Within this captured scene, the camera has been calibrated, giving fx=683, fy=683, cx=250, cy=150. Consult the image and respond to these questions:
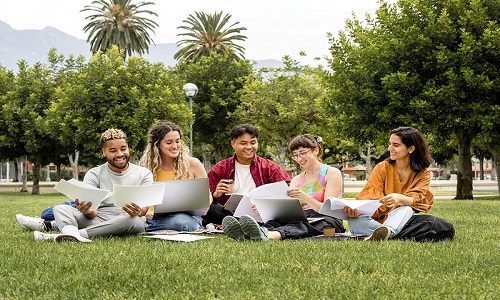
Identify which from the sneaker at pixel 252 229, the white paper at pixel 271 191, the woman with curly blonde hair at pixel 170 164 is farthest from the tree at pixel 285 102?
the sneaker at pixel 252 229

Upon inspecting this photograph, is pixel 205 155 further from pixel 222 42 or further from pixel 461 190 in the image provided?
pixel 461 190

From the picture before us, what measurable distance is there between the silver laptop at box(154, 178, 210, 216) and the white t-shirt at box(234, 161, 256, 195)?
0.77 metres

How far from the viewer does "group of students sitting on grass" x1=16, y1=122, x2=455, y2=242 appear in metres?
6.89

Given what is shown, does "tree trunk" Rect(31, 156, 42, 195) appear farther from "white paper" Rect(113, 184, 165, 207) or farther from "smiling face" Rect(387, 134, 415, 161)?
"smiling face" Rect(387, 134, 415, 161)

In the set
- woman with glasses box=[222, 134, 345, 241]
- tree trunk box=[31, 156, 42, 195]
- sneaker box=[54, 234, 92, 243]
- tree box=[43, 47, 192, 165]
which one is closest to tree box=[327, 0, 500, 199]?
tree box=[43, 47, 192, 165]

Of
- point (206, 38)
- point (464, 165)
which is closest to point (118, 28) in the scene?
point (206, 38)

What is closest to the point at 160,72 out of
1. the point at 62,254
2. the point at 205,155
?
the point at 205,155

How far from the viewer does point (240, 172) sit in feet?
28.2

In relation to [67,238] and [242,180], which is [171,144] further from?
[67,238]

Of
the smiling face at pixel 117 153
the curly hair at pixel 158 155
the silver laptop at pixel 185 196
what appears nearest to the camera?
the smiling face at pixel 117 153

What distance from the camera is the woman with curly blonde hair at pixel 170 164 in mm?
7977

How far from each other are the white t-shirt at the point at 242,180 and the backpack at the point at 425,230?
219cm

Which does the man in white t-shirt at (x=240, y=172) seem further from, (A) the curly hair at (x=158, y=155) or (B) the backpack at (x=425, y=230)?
(B) the backpack at (x=425, y=230)

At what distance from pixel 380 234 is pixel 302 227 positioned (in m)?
0.92
